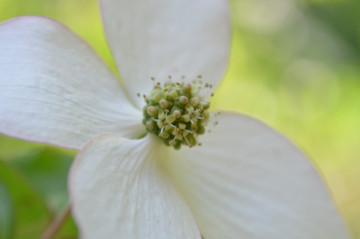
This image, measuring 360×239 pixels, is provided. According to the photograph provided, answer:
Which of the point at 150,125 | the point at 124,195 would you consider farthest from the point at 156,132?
the point at 124,195

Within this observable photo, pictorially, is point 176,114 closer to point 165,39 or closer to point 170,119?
point 170,119

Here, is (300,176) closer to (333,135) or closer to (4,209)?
(4,209)

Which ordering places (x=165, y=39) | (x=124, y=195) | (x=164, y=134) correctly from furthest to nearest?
(x=165, y=39), (x=164, y=134), (x=124, y=195)

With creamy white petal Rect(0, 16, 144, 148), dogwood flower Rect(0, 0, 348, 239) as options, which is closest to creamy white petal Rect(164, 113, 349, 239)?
dogwood flower Rect(0, 0, 348, 239)

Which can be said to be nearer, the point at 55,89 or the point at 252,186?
the point at 55,89

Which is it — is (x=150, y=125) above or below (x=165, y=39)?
below

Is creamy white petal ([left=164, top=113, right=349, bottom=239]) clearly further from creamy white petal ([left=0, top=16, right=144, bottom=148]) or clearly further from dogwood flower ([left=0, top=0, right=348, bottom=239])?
creamy white petal ([left=0, top=16, right=144, bottom=148])

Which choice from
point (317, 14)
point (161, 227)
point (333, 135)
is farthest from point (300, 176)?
point (317, 14)
